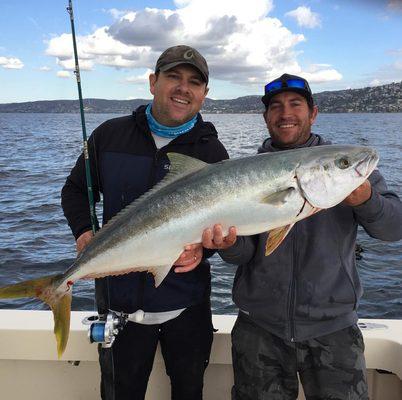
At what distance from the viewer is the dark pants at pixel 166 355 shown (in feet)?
12.5

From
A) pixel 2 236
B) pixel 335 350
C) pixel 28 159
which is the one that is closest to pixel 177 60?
pixel 335 350

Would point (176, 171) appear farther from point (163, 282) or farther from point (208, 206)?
point (163, 282)

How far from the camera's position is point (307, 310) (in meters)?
3.41

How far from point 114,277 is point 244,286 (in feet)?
3.59

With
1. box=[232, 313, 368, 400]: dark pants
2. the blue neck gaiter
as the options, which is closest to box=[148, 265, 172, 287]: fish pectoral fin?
box=[232, 313, 368, 400]: dark pants

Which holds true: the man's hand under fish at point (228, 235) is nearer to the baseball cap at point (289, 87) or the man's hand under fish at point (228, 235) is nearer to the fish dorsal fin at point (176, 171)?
the fish dorsal fin at point (176, 171)

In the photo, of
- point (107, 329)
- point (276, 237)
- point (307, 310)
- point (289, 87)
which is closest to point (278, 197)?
point (276, 237)

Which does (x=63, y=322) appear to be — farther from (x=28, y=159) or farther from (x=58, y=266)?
(x=28, y=159)

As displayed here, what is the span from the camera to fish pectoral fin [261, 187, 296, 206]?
3092 millimetres

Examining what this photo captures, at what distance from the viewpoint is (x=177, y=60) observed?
3.79m

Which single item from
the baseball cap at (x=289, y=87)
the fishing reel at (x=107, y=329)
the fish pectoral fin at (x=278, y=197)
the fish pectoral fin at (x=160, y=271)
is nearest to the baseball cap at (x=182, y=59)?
the baseball cap at (x=289, y=87)

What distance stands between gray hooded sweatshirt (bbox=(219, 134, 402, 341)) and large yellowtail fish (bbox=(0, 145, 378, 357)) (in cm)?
40

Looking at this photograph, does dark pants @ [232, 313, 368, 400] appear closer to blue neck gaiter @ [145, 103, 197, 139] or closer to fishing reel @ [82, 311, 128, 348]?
fishing reel @ [82, 311, 128, 348]

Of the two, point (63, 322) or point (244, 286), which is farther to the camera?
point (244, 286)
